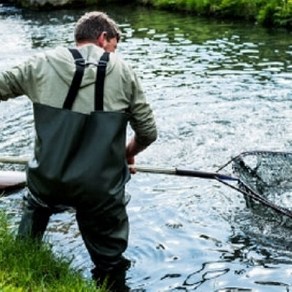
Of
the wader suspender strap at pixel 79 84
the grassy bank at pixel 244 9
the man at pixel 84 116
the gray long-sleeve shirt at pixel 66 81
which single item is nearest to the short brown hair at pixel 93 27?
the man at pixel 84 116

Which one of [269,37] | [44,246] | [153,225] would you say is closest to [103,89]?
[44,246]

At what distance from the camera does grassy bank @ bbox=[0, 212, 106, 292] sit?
5.68 metres

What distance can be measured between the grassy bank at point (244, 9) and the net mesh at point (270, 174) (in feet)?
49.1

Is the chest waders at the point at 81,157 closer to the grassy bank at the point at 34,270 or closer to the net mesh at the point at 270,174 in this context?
the grassy bank at the point at 34,270

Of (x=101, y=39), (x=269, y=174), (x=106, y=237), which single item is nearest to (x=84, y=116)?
(x=101, y=39)

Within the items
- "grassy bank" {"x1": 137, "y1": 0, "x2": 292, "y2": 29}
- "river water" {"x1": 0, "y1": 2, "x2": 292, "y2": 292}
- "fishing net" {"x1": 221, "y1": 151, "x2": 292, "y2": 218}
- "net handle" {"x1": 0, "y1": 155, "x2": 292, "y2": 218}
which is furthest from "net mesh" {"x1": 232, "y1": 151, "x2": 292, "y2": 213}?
"grassy bank" {"x1": 137, "y1": 0, "x2": 292, "y2": 29}

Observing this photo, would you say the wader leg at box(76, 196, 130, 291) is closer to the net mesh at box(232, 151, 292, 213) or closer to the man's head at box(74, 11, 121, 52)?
the man's head at box(74, 11, 121, 52)

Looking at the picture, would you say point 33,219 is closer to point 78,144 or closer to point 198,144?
point 78,144

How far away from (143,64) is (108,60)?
12.3m

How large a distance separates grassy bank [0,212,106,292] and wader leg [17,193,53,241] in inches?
4.6

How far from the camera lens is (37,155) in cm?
573

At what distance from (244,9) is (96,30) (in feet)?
66.1

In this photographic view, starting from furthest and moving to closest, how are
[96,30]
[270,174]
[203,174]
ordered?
[270,174]
[203,174]
[96,30]

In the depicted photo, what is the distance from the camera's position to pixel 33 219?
634 cm
